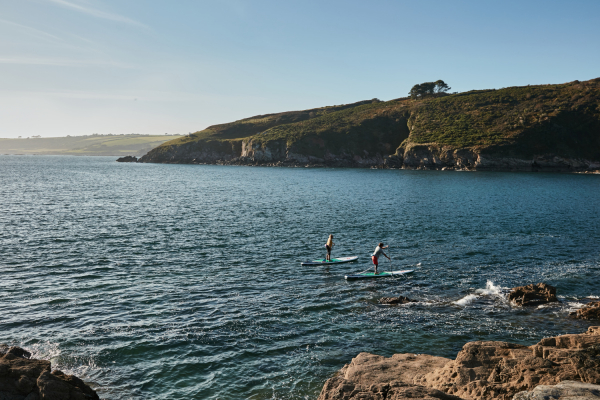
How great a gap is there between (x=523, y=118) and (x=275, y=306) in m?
144

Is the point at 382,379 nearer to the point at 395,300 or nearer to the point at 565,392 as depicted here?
the point at 565,392

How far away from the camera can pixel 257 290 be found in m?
23.2

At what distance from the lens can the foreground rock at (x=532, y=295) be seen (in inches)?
835

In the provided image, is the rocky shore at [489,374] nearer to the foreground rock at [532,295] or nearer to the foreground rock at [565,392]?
the foreground rock at [565,392]

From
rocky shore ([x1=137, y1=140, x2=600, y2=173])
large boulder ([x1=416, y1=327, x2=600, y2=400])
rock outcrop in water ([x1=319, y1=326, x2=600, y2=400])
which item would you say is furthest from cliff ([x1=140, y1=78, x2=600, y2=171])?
rock outcrop in water ([x1=319, y1=326, x2=600, y2=400])

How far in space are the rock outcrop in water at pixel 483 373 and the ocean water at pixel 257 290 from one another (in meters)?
2.63

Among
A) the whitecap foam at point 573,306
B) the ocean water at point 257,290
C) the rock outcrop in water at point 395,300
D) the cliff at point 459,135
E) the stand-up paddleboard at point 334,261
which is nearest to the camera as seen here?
the ocean water at point 257,290

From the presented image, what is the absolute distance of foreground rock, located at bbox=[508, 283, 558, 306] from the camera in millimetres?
21219

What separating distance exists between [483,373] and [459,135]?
141 metres

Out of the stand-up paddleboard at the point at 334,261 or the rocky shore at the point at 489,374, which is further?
the stand-up paddleboard at the point at 334,261

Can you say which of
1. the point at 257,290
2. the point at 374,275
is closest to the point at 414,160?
the point at 374,275

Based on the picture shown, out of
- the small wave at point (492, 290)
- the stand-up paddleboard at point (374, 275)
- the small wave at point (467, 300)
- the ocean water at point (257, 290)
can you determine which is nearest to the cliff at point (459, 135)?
the ocean water at point (257, 290)

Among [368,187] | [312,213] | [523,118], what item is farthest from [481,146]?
[312,213]

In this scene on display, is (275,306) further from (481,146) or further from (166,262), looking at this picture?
(481,146)
